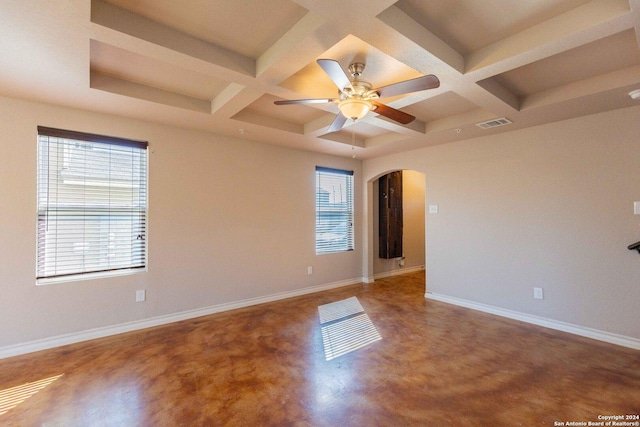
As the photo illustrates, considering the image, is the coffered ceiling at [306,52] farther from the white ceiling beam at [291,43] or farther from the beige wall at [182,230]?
the beige wall at [182,230]

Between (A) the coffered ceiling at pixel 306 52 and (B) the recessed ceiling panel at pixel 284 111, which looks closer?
(A) the coffered ceiling at pixel 306 52

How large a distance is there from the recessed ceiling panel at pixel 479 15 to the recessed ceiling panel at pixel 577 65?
60 cm

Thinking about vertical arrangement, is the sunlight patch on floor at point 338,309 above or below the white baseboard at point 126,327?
below

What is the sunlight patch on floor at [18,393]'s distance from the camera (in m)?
1.96

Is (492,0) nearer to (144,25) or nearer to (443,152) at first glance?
(144,25)

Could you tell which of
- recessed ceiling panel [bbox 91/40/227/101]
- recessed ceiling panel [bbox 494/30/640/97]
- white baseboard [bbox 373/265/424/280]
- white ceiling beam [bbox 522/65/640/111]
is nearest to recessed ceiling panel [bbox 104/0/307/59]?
recessed ceiling panel [bbox 91/40/227/101]

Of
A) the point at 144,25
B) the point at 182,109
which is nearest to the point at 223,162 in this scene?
the point at 182,109

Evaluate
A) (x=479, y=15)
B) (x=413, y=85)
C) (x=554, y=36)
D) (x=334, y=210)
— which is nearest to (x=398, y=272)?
(x=334, y=210)

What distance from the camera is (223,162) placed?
3.96m

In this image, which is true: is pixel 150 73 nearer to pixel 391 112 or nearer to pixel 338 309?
pixel 391 112

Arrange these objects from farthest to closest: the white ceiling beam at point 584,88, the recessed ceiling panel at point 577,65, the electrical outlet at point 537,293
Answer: the electrical outlet at point 537,293, the white ceiling beam at point 584,88, the recessed ceiling panel at point 577,65

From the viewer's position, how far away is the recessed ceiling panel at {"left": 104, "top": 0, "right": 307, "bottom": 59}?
1752 millimetres

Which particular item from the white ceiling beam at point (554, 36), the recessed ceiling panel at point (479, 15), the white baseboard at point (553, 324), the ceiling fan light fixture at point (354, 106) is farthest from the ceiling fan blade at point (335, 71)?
the white baseboard at point (553, 324)

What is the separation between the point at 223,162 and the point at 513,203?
3.94 metres
